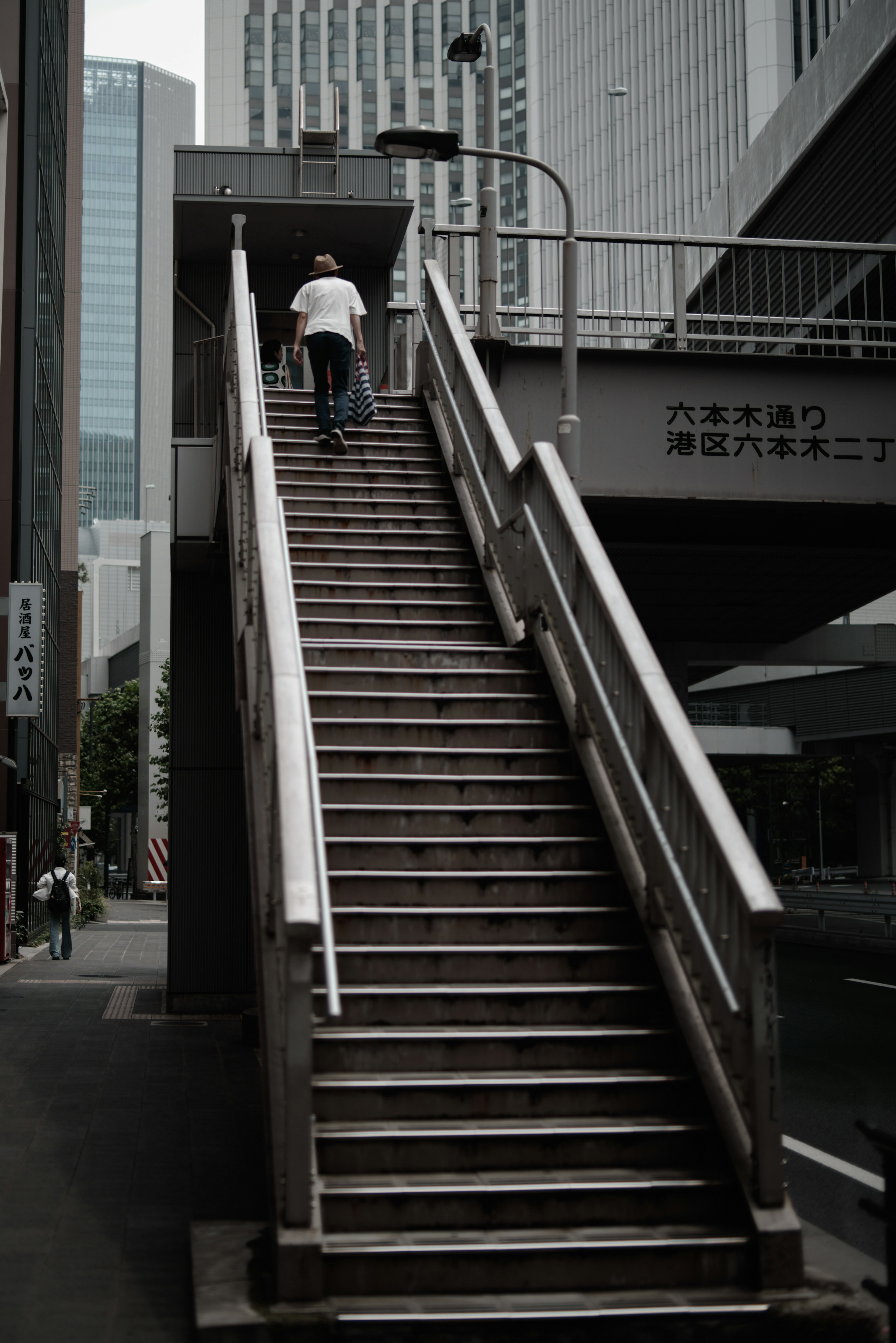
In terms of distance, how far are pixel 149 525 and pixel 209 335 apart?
93132 mm

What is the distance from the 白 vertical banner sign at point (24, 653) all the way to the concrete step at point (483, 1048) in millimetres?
19357

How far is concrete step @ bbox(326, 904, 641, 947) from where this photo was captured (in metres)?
6.79

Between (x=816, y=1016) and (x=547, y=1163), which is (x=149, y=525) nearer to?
(x=816, y=1016)

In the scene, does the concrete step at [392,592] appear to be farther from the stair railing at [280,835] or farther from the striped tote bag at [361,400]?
the striped tote bag at [361,400]

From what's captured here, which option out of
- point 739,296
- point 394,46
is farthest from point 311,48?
point 739,296

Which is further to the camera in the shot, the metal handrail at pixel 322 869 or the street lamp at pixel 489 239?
the street lamp at pixel 489 239

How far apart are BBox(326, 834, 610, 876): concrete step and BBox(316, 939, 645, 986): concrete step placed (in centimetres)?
56

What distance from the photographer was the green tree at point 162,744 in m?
54.8

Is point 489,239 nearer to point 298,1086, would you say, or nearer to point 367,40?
point 298,1086

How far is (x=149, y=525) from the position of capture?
4218 inches

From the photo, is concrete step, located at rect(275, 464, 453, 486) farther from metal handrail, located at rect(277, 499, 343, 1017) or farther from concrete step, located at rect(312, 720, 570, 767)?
metal handrail, located at rect(277, 499, 343, 1017)

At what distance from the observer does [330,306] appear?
12375mm

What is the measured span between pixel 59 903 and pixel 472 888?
16685 millimetres

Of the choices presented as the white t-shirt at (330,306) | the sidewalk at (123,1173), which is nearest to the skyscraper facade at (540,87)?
the white t-shirt at (330,306)
